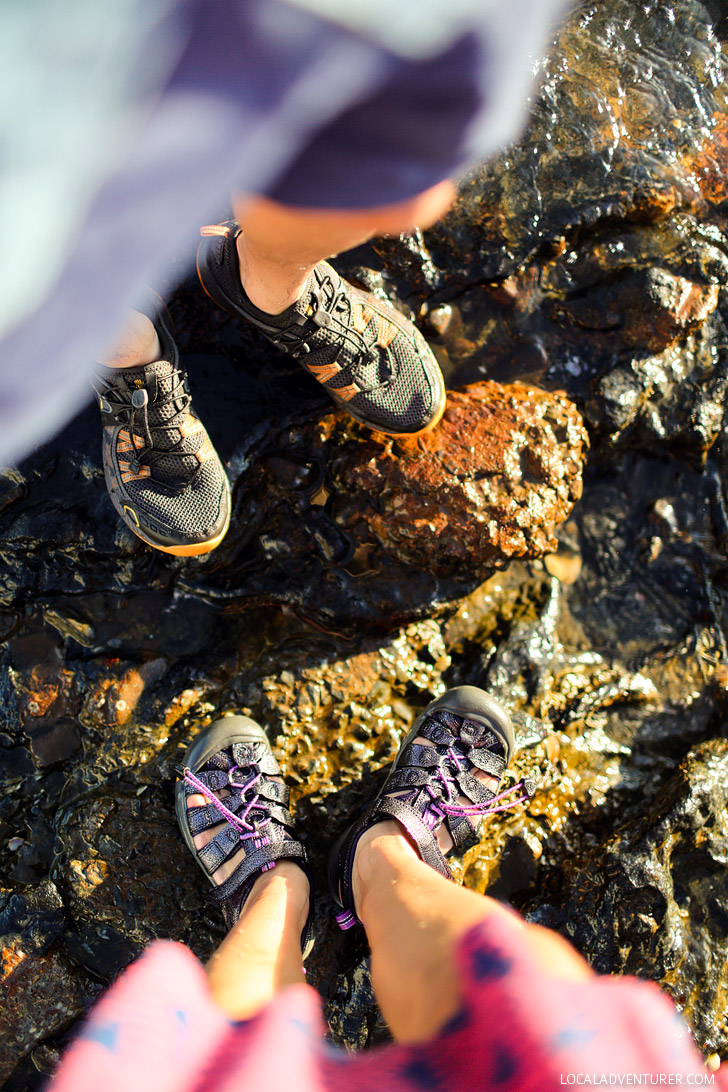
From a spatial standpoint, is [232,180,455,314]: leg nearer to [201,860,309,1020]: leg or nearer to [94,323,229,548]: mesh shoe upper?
[94,323,229,548]: mesh shoe upper

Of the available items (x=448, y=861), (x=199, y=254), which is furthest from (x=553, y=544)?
(x=199, y=254)

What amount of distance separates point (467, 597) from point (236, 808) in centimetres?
108

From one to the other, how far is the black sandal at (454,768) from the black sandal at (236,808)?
0.22 metres

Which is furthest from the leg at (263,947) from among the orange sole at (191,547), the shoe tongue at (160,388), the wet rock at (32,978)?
the shoe tongue at (160,388)

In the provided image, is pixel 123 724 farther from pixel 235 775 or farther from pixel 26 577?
pixel 26 577

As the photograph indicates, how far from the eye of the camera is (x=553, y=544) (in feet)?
7.03

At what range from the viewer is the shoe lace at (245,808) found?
188 centimetres

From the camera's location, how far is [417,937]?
1232mm

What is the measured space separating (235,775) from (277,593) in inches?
24.5

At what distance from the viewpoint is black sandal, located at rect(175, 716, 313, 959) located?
6.01 ft


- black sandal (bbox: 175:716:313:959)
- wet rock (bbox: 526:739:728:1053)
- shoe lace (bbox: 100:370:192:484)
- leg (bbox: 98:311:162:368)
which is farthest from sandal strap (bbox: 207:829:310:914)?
leg (bbox: 98:311:162:368)

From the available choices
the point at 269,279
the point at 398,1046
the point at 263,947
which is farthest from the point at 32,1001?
the point at 269,279

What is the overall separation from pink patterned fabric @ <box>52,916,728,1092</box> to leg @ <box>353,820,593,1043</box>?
0.06 metres

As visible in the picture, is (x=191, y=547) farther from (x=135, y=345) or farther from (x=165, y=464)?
(x=135, y=345)
